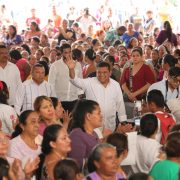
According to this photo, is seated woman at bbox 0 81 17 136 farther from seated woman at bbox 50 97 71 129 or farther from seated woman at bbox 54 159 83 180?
seated woman at bbox 54 159 83 180

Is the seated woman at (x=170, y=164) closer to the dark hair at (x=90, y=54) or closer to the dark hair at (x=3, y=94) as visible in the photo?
the dark hair at (x=3, y=94)

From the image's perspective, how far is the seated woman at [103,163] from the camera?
6.25 m

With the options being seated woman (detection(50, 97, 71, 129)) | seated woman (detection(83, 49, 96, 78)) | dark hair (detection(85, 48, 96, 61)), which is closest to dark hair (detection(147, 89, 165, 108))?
seated woman (detection(50, 97, 71, 129))

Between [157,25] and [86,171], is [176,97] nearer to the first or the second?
[86,171]

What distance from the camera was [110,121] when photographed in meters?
9.75

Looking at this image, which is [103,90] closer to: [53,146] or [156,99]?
[156,99]

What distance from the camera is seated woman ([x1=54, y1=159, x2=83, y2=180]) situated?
19.2 feet

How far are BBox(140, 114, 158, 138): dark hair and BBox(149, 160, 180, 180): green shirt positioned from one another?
1.27 m

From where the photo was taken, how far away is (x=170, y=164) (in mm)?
6230

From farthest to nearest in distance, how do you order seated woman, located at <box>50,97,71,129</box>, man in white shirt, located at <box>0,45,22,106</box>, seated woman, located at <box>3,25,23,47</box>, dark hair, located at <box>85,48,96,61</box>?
seated woman, located at <box>3,25,23,47</box>, dark hair, located at <box>85,48,96,61</box>, man in white shirt, located at <box>0,45,22,106</box>, seated woman, located at <box>50,97,71,129</box>

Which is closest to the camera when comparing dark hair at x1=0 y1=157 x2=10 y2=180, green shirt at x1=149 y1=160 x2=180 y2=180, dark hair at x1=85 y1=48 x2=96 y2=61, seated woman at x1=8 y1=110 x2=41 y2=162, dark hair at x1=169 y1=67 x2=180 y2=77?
dark hair at x1=0 y1=157 x2=10 y2=180

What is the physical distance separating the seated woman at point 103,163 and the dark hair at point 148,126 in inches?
48.0

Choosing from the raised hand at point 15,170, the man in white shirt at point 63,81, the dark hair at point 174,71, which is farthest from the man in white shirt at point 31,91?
the raised hand at point 15,170

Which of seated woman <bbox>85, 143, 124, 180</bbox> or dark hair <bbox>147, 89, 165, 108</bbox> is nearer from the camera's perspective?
seated woman <bbox>85, 143, 124, 180</bbox>
